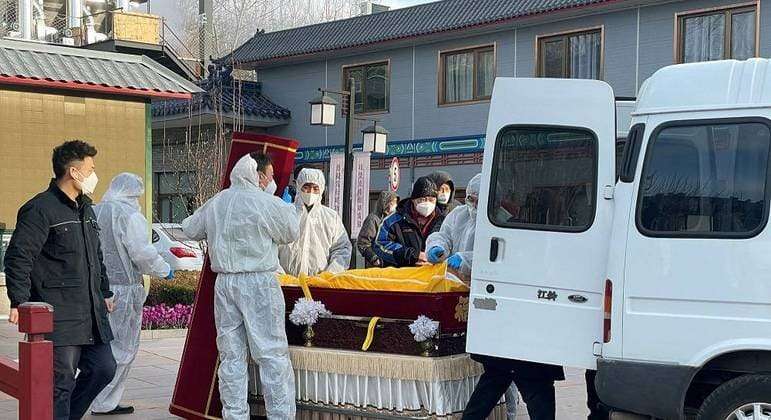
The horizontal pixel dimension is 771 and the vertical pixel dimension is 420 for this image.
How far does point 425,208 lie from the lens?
7.45 m

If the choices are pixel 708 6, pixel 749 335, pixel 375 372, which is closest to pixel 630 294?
pixel 749 335

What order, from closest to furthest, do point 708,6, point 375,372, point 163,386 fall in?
point 375,372 → point 163,386 → point 708,6

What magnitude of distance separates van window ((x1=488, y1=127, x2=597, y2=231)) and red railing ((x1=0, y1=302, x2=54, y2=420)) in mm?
2572

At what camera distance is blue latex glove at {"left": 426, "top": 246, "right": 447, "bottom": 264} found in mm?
6531

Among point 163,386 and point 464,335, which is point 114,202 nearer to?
point 163,386

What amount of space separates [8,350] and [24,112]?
3.54 metres

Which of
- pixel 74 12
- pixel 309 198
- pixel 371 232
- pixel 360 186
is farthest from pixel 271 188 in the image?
pixel 74 12

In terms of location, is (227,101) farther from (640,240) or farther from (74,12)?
(640,240)

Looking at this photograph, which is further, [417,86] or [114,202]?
[417,86]

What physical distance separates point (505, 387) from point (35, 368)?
2.88m

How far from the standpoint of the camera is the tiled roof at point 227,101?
22.3 metres

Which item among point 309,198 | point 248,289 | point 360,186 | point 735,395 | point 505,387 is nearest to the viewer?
point 735,395

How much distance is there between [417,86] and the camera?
67.9 feet

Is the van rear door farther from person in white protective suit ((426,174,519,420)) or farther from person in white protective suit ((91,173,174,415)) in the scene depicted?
person in white protective suit ((91,173,174,415))
